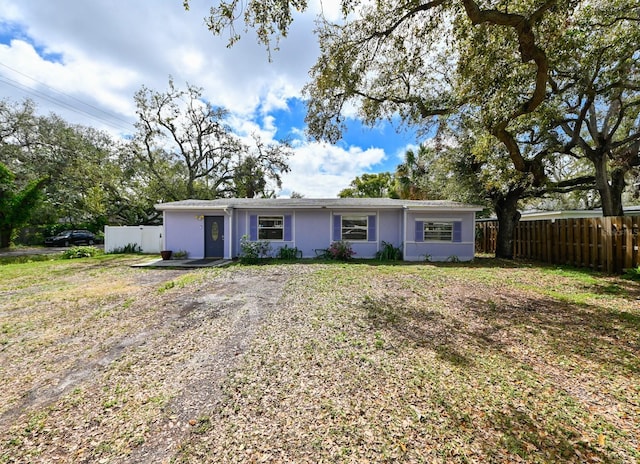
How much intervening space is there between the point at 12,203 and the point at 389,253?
21.3m

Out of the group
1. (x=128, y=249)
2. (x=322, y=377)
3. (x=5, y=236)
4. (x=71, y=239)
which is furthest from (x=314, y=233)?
(x=5, y=236)

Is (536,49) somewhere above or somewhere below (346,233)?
above

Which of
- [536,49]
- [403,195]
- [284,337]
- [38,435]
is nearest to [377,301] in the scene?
[284,337]

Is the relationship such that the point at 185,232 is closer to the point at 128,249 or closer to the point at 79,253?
the point at 128,249

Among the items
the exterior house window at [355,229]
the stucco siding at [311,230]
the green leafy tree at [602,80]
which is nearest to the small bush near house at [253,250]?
the stucco siding at [311,230]

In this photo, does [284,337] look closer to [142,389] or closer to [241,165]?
[142,389]

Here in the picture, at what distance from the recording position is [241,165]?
24062 mm

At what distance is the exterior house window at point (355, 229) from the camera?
1253 cm

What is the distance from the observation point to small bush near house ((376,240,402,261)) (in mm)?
12180

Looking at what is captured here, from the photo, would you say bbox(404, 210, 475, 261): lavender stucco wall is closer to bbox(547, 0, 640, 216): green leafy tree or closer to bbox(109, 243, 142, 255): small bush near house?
bbox(547, 0, 640, 216): green leafy tree

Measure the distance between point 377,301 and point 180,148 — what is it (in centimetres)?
2290

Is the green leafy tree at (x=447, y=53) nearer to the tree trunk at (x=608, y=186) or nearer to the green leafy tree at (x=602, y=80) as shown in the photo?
the green leafy tree at (x=602, y=80)

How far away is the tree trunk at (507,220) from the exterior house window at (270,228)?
9.94 metres

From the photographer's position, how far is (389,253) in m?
12.2
